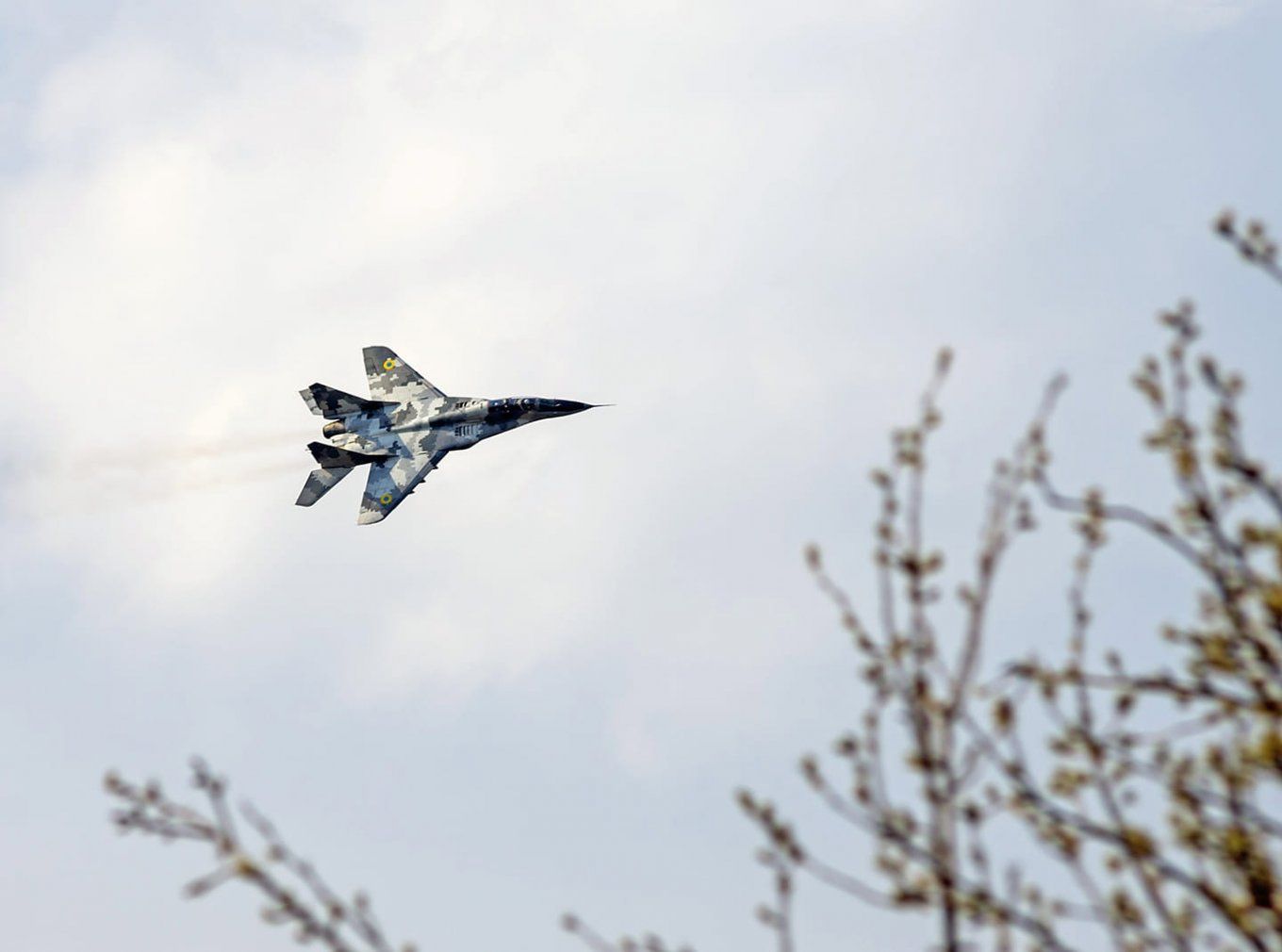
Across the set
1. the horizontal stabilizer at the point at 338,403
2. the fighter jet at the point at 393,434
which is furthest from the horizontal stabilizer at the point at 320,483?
the horizontal stabilizer at the point at 338,403

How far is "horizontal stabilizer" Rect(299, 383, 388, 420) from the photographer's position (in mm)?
101062

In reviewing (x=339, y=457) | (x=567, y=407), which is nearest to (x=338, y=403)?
(x=339, y=457)

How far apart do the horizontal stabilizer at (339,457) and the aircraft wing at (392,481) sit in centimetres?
40

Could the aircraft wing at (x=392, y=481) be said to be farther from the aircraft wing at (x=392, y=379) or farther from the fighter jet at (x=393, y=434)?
the aircraft wing at (x=392, y=379)

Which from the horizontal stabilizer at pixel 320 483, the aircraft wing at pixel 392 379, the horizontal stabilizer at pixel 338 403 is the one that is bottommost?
the horizontal stabilizer at pixel 320 483

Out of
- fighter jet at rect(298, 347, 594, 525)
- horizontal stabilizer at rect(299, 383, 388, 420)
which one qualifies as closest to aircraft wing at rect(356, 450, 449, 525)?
fighter jet at rect(298, 347, 594, 525)

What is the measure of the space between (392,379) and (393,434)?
4.59 m

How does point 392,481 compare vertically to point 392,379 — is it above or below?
below

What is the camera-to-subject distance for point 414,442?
99562mm

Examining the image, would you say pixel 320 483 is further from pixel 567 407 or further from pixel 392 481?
pixel 567 407

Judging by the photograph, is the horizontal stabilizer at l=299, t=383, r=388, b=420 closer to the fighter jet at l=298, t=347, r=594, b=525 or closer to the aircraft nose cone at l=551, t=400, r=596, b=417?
the fighter jet at l=298, t=347, r=594, b=525

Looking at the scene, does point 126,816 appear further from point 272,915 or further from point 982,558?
point 982,558

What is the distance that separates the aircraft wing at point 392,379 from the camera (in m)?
102

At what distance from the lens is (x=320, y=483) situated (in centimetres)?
10038
